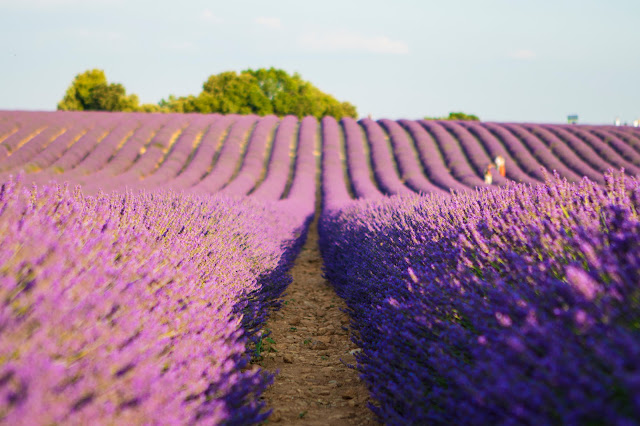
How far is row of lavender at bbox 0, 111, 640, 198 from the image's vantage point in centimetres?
1850

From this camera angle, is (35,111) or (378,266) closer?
(378,266)

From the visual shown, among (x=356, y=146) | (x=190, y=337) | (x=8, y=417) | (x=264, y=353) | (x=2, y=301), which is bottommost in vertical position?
(x=264, y=353)

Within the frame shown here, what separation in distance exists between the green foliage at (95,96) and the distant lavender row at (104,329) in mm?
41846

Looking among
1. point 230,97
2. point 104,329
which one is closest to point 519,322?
point 104,329

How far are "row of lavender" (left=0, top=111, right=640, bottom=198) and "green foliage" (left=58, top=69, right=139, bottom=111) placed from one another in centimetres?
1486

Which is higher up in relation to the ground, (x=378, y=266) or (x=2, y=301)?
(x=2, y=301)

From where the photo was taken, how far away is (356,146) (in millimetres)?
24375

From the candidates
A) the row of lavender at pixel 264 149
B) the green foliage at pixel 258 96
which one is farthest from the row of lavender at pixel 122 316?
the green foliage at pixel 258 96

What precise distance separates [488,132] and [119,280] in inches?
1097

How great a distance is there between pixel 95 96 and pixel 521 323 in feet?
150

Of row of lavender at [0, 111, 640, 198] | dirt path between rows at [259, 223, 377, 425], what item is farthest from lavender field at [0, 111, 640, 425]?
row of lavender at [0, 111, 640, 198]

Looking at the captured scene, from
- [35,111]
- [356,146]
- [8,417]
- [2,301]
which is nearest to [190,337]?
[2,301]

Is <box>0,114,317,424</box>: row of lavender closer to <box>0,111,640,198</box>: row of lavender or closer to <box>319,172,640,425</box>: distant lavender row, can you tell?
<box>319,172,640,425</box>: distant lavender row

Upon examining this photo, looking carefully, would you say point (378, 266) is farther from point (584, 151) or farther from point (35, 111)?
point (35, 111)
